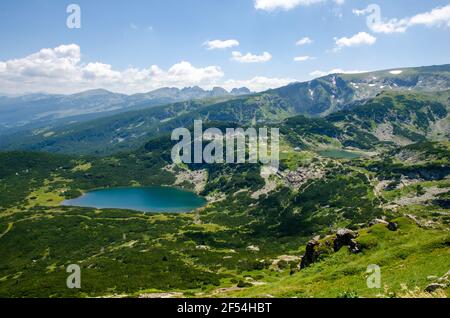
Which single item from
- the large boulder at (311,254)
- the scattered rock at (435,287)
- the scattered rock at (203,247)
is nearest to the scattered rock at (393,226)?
the large boulder at (311,254)

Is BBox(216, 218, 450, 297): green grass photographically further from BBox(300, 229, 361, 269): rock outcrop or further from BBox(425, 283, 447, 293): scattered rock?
BBox(425, 283, 447, 293): scattered rock

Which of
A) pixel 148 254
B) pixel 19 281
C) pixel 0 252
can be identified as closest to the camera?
pixel 19 281

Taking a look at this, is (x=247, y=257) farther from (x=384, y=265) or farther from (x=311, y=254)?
(x=384, y=265)

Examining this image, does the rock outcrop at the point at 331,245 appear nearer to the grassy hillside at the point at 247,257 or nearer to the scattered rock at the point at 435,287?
the grassy hillside at the point at 247,257

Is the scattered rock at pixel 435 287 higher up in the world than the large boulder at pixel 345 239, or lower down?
higher up

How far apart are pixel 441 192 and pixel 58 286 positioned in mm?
174287

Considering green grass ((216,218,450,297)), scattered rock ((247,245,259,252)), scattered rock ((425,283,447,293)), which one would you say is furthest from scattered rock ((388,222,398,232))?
scattered rock ((247,245,259,252))

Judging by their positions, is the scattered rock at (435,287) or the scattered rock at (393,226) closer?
the scattered rock at (435,287)

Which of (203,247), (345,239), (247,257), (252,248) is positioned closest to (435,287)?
(345,239)

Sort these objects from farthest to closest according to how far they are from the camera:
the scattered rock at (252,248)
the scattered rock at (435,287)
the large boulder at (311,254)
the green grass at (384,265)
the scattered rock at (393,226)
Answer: the scattered rock at (252,248) < the large boulder at (311,254) < the scattered rock at (393,226) < the green grass at (384,265) < the scattered rock at (435,287)

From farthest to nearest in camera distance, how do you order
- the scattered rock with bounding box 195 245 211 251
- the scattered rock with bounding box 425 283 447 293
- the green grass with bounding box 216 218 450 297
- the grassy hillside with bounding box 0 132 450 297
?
1. the scattered rock with bounding box 195 245 211 251
2. the grassy hillside with bounding box 0 132 450 297
3. the green grass with bounding box 216 218 450 297
4. the scattered rock with bounding box 425 283 447 293
